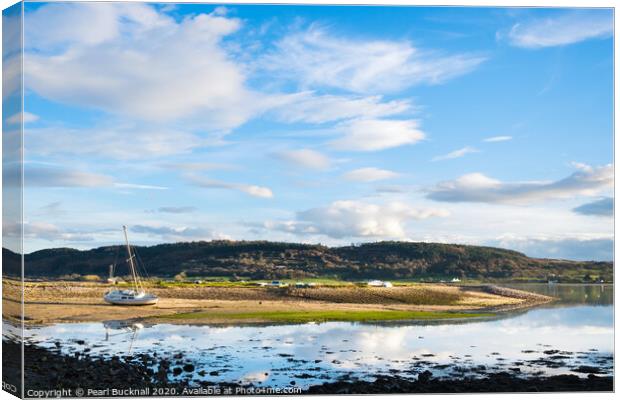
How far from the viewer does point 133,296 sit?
61.7 feet

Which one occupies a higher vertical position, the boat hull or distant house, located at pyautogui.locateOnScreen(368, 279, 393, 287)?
distant house, located at pyautogui.locateOnScreen(368, 279, 393, 287)

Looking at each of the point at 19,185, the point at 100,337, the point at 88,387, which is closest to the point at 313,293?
the point at 100,337

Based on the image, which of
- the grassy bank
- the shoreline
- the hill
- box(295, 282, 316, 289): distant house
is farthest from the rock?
box(295, 282, 316, 289): distant house

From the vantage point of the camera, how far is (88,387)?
46.0ft

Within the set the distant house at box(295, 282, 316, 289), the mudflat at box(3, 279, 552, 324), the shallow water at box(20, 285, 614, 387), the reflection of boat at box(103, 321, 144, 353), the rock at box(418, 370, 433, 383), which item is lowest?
the rock at box(418, 370, 433, 383)

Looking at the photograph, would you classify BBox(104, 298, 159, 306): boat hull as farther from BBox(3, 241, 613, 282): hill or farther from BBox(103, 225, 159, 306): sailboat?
BBox(3, 241, 613, 282): hill

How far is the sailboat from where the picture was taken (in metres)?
18.4

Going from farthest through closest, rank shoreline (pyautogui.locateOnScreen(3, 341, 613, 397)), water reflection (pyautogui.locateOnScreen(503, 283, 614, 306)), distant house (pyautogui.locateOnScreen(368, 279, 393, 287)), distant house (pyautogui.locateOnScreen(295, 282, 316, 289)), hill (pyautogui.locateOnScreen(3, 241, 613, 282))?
distant house (pyautogui.locateOnScreen(295, 282, 316, 289))
distant house (pyautogui.locateOnScreen(368, 279, 393, 287))
hill (pyautogui.locateOnScreen(3, 241, 613, 282))
water reflection (pyautogui.locateOnScreen(503, 283, 614, 306))
shoreline (pyautogui.locateOnScreen(3, 341, 613, 397))

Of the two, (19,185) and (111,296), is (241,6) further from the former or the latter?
(111,296)

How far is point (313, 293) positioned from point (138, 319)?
5.50 m

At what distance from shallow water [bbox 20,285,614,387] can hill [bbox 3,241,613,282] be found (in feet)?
5.21

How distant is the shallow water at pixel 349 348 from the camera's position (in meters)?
15.2

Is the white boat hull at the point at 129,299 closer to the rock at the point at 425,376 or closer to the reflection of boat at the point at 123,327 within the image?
the reflection of boat at the point at 123,327

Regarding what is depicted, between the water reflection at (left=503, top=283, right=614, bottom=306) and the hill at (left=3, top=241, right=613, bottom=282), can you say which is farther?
the hill at (left=3, top=241, right=613, bottom=282)
